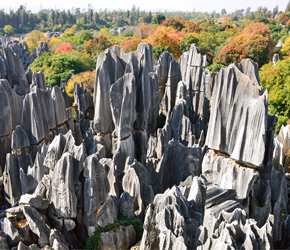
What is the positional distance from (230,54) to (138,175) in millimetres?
25392

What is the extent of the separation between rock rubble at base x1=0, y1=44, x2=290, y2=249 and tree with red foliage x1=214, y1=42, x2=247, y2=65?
19.4 m

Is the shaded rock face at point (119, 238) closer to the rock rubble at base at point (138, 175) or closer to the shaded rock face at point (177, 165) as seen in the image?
the rock rubble at base at point (138, 175)

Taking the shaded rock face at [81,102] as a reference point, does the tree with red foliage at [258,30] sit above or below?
above

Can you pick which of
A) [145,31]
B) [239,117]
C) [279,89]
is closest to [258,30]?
[145,31]

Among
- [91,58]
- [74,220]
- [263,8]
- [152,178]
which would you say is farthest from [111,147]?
[263,8]

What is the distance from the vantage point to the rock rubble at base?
745cm

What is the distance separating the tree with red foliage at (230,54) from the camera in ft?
103

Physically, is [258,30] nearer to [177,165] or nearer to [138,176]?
[177,165]

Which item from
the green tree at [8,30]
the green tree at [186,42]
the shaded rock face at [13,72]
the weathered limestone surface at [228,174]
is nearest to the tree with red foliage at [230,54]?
the green tree at [186,42]

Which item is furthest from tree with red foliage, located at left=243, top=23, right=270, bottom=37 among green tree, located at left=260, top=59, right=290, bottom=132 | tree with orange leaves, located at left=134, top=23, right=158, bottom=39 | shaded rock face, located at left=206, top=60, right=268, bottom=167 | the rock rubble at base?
shaded rock face, located at left=206, top=60, right=268, bottom=167

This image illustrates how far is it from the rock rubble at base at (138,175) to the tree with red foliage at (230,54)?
1944 centimetres

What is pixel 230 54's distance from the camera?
104 feet

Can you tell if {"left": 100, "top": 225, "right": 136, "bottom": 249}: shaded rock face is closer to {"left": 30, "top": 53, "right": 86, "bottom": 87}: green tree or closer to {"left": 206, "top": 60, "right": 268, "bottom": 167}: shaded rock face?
{"left": 206, "top": 60, "right": 268, "bottom": 167}: shaded rock face

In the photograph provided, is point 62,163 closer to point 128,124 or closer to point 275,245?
point 128,124
